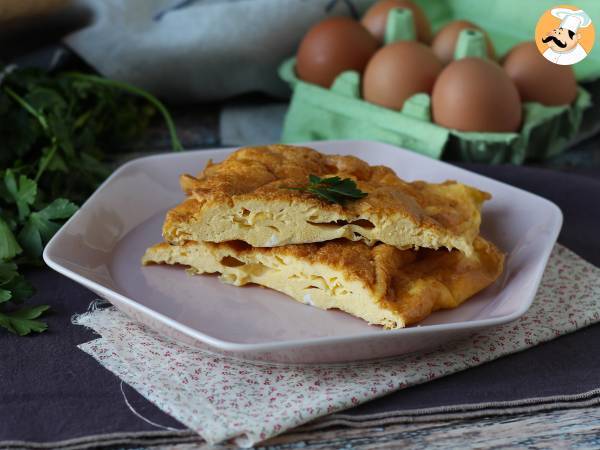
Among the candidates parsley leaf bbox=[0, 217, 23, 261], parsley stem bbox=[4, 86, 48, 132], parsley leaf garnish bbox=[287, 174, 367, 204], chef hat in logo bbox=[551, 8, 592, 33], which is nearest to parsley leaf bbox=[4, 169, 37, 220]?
parsley leaf bbox=[0, 217, 23, 261]

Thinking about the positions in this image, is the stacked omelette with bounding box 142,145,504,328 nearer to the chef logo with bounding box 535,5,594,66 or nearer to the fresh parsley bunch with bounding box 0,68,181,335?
the fresh parsley bunch with bounding box 0,68,181,335

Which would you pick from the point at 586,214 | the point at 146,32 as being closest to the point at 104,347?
the point at 586,214

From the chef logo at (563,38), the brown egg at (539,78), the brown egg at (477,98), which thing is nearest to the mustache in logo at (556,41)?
the chef logo at (563,38)

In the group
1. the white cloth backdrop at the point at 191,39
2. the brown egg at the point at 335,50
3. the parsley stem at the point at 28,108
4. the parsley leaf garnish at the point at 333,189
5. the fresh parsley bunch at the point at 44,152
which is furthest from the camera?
the white cloth backdrop at the point at 191,39

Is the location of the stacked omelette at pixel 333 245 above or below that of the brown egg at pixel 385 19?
below

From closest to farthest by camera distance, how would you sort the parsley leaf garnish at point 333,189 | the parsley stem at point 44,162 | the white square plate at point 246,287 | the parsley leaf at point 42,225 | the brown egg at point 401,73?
the white square plate at point 246,287 < the parsley leaf garnish at point 333,189 < the parsley leaf at point 42,225 < the parsley stem at point 44,162 < the brown egg at point 401,73

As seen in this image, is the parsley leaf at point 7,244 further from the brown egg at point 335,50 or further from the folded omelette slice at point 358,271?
the brown egg at point 335,50

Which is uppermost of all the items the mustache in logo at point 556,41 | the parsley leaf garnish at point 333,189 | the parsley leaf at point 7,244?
the mustache in logo at point 556,41
